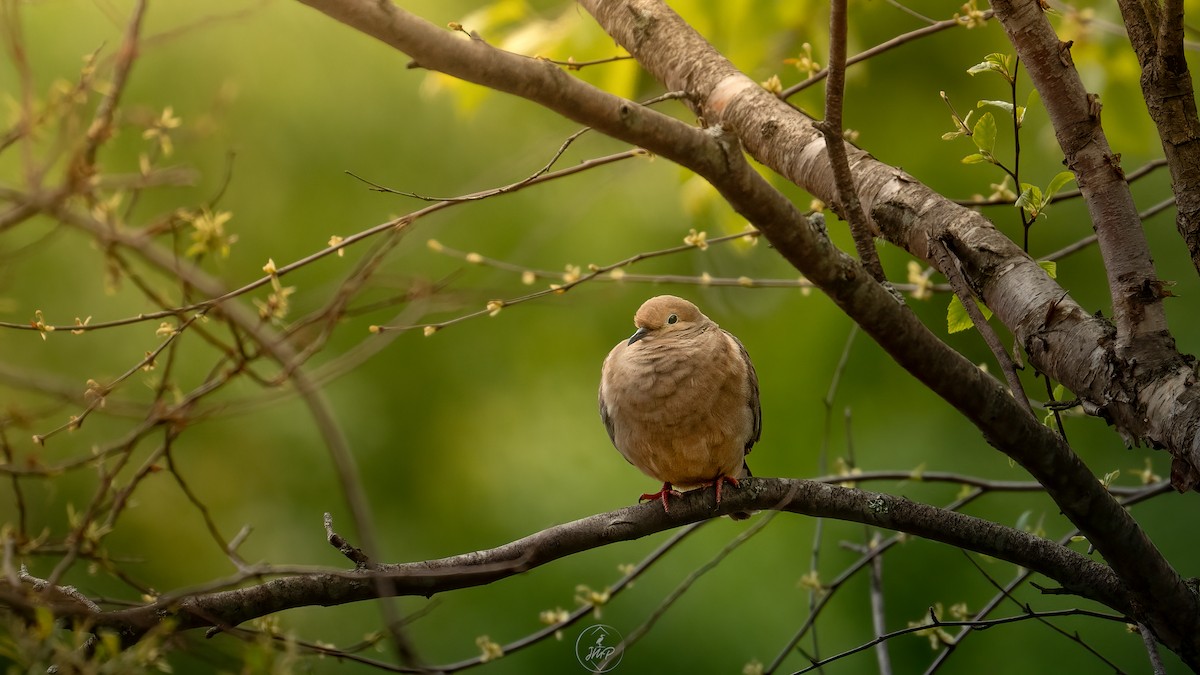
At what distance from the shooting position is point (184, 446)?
3.20 m

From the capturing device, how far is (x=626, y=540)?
1.29m

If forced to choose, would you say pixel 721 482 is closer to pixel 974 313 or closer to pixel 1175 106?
pixel 974 313

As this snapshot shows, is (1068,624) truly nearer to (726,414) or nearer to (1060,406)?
(726,414)

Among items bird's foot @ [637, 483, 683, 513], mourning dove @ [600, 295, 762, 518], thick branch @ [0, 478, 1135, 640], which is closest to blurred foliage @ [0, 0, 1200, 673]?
mourning dove @ [600, 295, 762, 518]

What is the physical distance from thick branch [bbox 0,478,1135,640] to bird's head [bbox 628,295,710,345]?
0.41 meters

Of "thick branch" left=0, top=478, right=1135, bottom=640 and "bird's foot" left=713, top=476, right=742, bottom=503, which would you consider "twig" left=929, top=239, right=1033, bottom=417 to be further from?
"bird's foot" left=713, top=476, right=742, bottom=503

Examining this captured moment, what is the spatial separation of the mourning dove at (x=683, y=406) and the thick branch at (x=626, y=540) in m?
0.17

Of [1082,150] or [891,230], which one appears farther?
[891,230]

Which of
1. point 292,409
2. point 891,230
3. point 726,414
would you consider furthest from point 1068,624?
point 292,409

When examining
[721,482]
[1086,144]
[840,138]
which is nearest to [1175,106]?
[1086,144]

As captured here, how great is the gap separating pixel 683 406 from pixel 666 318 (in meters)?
→ 0.25

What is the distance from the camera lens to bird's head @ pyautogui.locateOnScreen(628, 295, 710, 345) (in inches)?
72.2

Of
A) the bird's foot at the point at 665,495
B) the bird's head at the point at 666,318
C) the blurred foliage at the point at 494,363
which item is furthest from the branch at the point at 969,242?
the blurred foliage at the point at 494,363

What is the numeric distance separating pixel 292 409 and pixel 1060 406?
2.63 m
